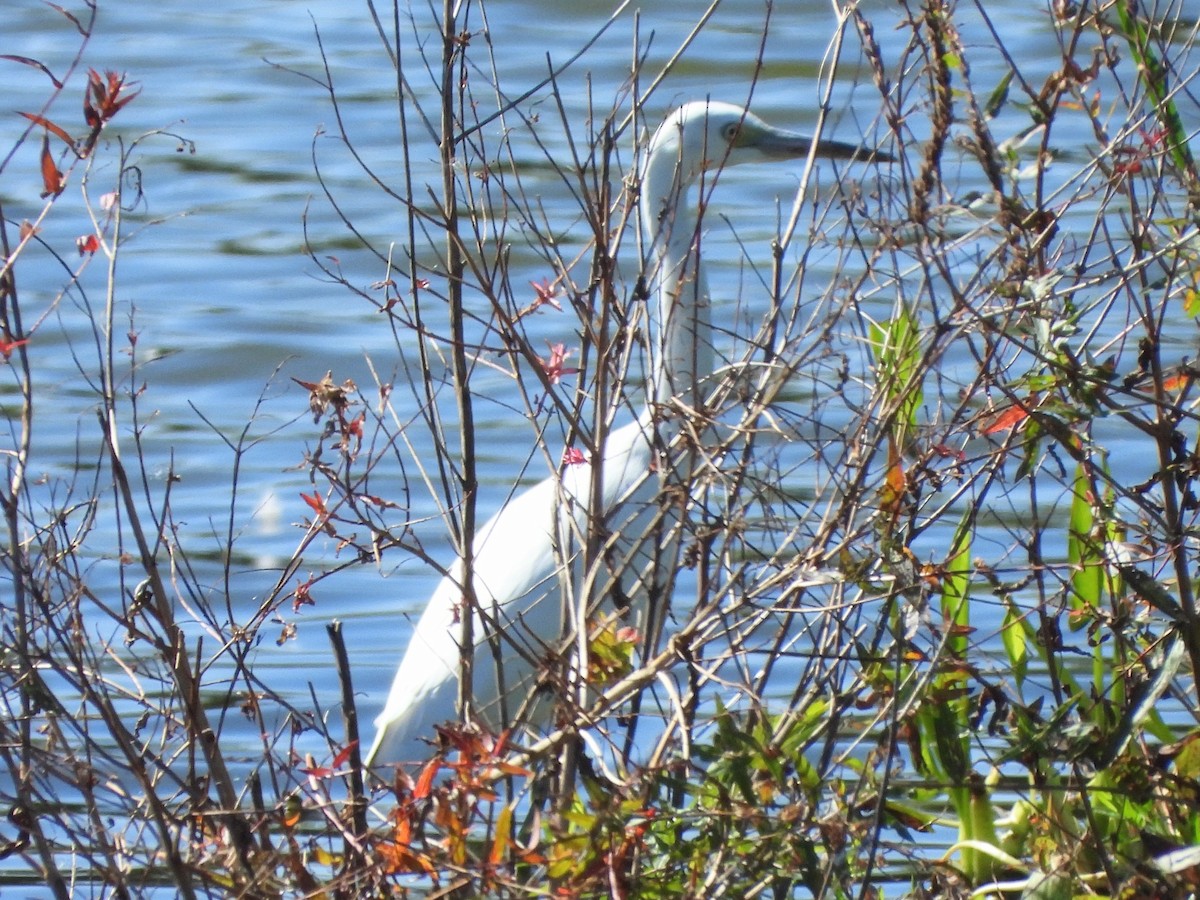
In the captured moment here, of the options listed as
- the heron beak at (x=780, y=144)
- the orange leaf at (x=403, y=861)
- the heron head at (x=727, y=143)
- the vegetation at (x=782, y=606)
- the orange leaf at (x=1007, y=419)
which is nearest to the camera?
the orange leaf at (x=403, y=861)

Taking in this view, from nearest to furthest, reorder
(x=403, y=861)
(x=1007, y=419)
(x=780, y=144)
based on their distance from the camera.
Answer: (x=403, y=861)
(x=1007, y=419)
(x=780, y=144)

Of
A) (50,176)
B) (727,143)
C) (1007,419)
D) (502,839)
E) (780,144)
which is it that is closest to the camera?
(502,839)

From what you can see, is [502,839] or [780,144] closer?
[502,839]

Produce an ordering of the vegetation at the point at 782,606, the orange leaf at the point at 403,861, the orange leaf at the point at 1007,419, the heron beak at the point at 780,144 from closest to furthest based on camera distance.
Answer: the orange leaf at the point at 403,861 < the vegetation at the point at 782,606 < the orange leaf at the point at 1007,419 < the heron beak at the point at 780,144

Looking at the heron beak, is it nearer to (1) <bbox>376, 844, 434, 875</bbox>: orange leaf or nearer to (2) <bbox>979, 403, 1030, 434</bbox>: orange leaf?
(2) <bbox>979, 403, 1030, 434</bbox>: orange leaf

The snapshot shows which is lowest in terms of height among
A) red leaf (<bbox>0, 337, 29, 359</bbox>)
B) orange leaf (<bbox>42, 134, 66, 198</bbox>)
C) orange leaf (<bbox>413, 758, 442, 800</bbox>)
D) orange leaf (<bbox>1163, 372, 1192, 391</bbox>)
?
orange leaf (<bbox>413, 758, 442, 800</bbox>)

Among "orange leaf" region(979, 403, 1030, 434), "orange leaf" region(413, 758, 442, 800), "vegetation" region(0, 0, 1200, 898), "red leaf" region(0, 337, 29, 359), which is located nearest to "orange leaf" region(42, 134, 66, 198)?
"vegetation" region(0, 0, 1200, 898)

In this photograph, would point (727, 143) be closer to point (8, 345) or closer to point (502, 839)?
point (8, 345)

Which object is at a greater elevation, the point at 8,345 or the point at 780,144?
the point at 780,144

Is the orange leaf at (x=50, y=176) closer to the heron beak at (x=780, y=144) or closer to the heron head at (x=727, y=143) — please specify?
the heron head at (x=727, y=143)

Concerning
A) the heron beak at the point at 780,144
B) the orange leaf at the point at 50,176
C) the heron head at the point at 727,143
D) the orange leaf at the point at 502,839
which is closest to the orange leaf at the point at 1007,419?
the orange leaf at the point at 502,839

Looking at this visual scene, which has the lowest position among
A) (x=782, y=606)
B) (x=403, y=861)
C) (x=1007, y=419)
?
→ (x=403, y=861)

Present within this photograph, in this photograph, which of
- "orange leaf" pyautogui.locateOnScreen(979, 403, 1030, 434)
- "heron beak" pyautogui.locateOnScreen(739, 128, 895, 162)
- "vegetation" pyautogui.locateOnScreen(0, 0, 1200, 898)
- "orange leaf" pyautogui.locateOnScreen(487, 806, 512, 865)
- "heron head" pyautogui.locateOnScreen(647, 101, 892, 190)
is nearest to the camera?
"orange leaf" pyautogui.locateOnScreen(487, 806, 512, 865)

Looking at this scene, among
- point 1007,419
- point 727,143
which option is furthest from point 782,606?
point 727,143
